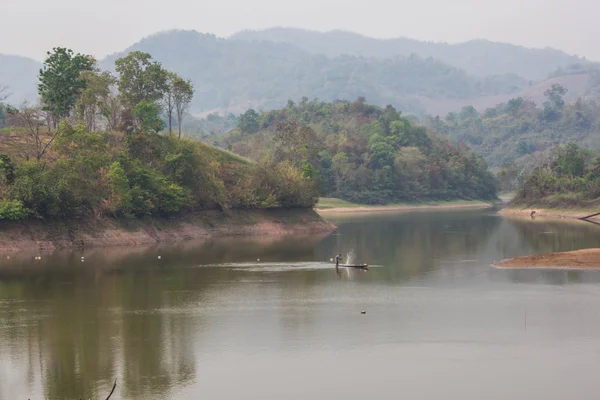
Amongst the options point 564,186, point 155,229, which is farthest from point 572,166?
point 155,229

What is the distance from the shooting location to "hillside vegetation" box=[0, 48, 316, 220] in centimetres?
8956

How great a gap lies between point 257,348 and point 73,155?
5982 centimetres

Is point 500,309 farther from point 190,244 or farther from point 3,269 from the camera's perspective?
point 190,244

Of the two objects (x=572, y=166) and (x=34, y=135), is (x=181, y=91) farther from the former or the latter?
(x=572, y=166)

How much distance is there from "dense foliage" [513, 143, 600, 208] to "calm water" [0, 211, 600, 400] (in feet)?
250

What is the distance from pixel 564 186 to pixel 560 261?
3556 inches

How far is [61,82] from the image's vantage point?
384 ft

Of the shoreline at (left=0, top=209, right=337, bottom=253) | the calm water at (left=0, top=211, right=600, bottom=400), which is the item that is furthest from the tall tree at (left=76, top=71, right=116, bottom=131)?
the calm water at (left=0, top=211, right=600, bottom=400)

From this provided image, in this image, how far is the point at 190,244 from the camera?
319 feet

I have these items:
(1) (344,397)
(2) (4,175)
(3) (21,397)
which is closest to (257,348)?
(1) (344,397)

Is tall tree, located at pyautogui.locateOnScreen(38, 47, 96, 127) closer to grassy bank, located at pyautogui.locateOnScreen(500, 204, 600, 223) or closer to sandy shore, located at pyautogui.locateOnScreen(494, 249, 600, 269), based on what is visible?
sandy shore, located at pyautogui.locateOnScreen(494, 249, 600, 269)

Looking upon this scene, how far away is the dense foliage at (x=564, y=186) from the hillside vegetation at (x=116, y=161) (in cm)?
5686

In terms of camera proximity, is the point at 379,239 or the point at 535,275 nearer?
the point at 535,275

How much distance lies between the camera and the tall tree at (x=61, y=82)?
117 metres
